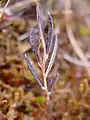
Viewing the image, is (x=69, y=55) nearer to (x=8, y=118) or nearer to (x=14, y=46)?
(x=14, y=46)

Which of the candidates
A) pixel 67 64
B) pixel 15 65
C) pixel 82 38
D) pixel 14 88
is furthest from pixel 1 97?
pixel 82 38

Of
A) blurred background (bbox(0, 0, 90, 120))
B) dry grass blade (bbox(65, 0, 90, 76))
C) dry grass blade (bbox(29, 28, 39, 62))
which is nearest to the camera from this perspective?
dry grass blade (bbox(29, 28, 39, 62))

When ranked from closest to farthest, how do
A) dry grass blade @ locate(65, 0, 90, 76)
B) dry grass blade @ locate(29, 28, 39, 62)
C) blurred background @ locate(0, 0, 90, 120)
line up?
dry grass blade @ locate(29, 28, 39, 62) → blurred background @ locate(0, 0, 90, 120) → dry grass blade @ locate(65, 0, 90, 76)

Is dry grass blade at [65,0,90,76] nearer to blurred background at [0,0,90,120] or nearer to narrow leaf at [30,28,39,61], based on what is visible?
blurred background at [0,0,90,120]

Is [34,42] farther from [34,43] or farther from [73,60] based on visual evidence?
[73,60]

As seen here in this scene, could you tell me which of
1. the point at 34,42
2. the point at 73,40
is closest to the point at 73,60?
the point at 73,40

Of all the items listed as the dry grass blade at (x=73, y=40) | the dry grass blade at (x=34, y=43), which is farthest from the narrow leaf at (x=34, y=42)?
the dry grass blade at (x=73, y=40)

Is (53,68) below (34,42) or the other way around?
below

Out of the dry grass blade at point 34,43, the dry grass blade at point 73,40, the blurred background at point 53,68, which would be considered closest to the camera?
the dry grass blade at point 34,43

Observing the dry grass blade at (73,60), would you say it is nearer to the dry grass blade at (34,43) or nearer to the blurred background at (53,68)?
the blurred background at (53,68)

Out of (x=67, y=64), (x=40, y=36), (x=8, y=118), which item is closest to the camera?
(x=40, y=36)

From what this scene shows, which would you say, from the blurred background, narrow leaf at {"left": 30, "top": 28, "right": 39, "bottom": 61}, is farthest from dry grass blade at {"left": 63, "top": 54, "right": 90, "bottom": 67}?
→ narrow leaf at {"left": 30, "top": 28, "right": 39, "bottom": 61}
